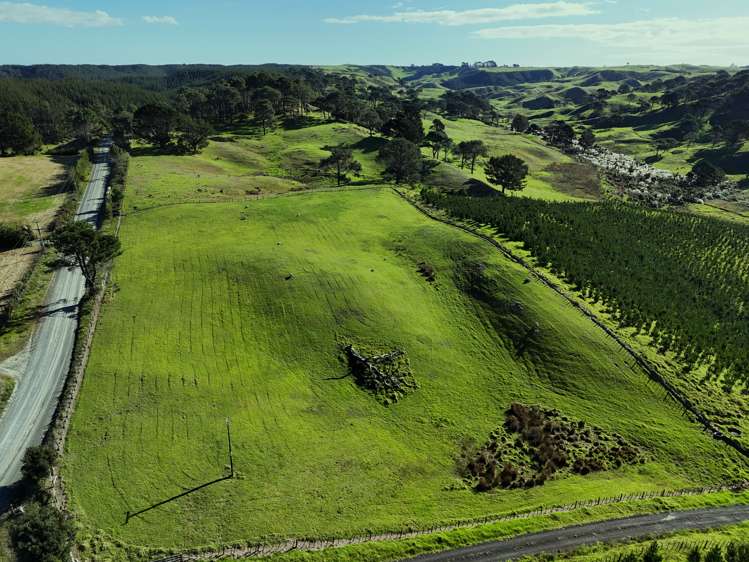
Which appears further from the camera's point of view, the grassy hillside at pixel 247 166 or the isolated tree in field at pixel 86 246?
the grassy hillside at pixel 247 166

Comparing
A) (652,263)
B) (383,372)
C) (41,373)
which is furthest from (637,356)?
(41,373)

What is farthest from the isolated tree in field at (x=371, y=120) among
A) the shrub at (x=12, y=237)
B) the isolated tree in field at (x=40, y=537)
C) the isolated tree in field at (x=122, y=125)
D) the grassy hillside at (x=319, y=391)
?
the isolated tree in field at (x=40, y=537)

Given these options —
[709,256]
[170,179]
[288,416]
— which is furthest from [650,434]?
[170,179]

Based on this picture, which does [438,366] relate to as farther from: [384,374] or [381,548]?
[381,548]

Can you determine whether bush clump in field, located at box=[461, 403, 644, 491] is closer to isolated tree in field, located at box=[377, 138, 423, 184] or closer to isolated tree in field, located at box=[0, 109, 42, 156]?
isolated tree in field, located at box=[377, 138, 423, 184]

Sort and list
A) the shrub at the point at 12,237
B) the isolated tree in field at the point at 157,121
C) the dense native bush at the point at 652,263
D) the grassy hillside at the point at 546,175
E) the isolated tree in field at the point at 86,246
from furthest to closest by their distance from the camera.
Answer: the isolated tree in field at the point at 157,121 → the grassy hillside at the point at 546,175 → the shrub at the point at 12,237 → the isolated tree in field at the point at 86,246 → the dense native bush at the point at 652,263

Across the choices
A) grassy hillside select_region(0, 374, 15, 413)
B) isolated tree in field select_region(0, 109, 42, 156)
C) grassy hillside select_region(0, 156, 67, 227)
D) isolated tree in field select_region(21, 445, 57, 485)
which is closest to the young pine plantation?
isolated tree in field select_region(21, 445, 57, 485)

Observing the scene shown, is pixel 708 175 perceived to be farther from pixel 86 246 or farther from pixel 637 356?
pixel 86 246

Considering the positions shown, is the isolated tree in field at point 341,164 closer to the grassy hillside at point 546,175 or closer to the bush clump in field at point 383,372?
the grassy hillside at point 546,175
